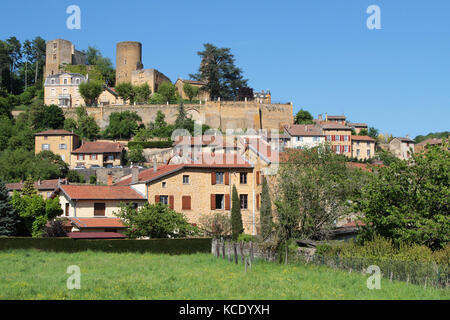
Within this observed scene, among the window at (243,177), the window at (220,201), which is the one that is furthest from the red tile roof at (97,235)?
the window at (243,177)

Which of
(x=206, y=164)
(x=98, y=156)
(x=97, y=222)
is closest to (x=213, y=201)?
(x=206, y=164)

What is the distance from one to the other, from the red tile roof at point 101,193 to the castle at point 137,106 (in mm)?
43118

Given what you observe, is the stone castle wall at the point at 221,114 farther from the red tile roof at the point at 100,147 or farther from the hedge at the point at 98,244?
the hedge at the point at 98,244

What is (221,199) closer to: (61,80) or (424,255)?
(424,255)

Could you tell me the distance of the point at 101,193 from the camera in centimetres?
4009

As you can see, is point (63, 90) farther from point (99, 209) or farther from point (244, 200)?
point (244, 200)

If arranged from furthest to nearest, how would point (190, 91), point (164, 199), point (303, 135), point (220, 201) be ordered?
point (190, 91) → point (303, 135) → point (220, 201) → point (164, 199)

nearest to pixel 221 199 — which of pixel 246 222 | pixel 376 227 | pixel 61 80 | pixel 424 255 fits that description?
pixel 246 222

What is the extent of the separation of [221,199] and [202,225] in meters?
2.65

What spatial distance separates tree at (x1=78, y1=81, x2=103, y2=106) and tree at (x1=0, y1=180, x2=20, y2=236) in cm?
5509

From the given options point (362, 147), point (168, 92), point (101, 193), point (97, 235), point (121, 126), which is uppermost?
point (168, 92)

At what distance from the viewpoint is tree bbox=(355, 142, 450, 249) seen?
76.9ft

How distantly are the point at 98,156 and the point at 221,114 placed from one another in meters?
20.7
